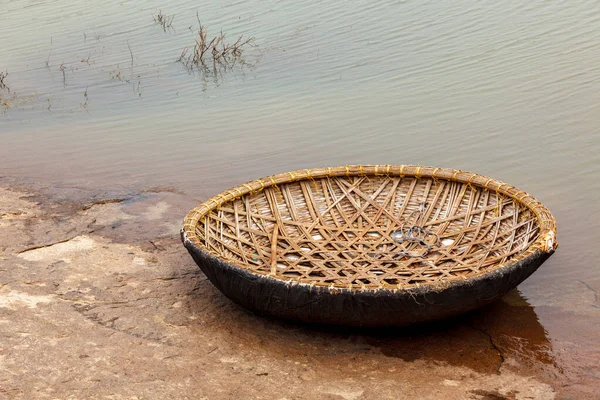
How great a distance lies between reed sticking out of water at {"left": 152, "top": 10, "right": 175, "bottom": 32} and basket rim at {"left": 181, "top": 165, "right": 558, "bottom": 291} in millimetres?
6177

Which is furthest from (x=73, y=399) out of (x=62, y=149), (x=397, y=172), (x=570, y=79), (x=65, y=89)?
(x=65, y=89)

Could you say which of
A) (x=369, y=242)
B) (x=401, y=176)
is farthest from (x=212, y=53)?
(x=369, y=242)

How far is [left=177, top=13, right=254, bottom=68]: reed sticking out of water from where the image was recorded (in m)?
8.50

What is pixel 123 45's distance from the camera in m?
9.55

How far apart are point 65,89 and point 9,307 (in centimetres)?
531

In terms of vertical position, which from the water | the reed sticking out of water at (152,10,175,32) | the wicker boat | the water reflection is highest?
the reed sticking out of water at (152,10,175,32)

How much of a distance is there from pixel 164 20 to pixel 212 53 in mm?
2015

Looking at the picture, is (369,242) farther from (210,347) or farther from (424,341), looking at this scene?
(210,347)

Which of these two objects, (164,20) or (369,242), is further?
(164,20)

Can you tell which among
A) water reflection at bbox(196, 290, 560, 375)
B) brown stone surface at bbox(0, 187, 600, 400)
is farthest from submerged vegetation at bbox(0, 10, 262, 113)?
water reflection at bbox(196, 290, 560, 375)

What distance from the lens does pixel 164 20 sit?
1019 centimetres

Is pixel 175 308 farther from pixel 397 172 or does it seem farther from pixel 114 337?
pixel 397 172

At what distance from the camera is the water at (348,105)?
5180 mm

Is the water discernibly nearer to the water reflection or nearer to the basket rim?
the water reflection
